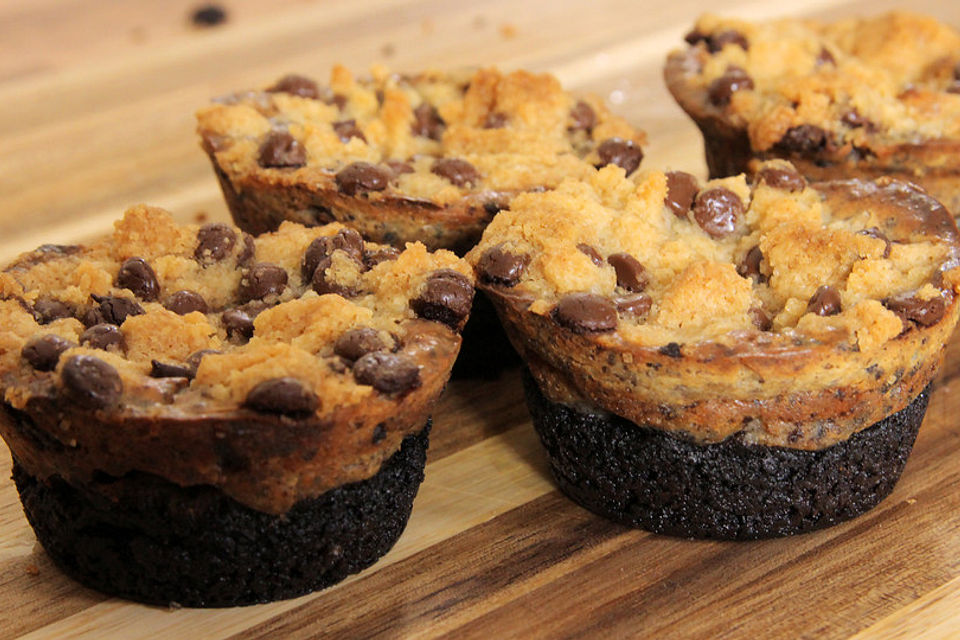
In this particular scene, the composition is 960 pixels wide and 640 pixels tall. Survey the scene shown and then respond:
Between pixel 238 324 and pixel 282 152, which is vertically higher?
pixel 282 152

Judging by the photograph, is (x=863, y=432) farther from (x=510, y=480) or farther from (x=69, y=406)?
(x=69, y=406)

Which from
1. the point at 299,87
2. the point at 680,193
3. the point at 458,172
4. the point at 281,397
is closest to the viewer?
the point at 281,397

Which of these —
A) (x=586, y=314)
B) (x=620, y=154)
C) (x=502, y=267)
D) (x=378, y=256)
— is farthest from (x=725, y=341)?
(x=620, y=154)

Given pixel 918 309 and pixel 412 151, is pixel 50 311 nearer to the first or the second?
pixel 412 151

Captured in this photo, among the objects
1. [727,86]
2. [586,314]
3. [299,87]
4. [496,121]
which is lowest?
[586,314]

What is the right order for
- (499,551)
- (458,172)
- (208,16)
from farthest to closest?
(208,16)
(458,172)
(499,551)

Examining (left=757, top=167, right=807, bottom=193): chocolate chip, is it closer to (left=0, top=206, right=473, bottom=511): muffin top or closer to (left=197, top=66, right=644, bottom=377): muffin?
(left=197, top=66, right=644, bottom=377): muffin

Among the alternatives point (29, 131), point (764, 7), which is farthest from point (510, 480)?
point (764, 7)
